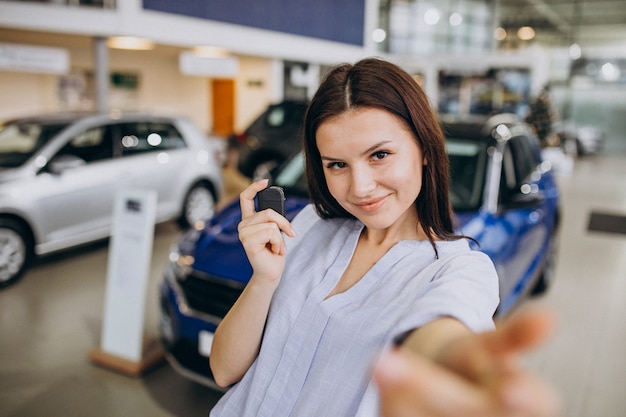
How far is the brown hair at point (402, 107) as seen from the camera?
3.51 ft

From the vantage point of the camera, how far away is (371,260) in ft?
3.82

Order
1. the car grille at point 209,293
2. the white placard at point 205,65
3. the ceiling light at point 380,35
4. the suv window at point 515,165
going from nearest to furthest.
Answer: the car grille at point 209,293 < the suv window at point 515,165 < the white placard at point 205,65 < the ceiling light at point 380,35

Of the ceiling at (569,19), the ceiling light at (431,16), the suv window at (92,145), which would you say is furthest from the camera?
the ceiling at (569,19)

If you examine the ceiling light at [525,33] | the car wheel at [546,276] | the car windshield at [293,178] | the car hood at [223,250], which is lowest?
the car wheel at [546,276]

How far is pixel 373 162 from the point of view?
1065 millimetres

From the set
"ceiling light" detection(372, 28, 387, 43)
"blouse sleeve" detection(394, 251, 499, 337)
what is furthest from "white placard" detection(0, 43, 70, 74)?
"ceiling light" detection(372, 28, 387, 43)

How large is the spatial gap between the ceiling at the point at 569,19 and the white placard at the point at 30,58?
20.6 metres

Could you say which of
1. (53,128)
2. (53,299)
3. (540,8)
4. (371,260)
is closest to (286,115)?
(53,128)

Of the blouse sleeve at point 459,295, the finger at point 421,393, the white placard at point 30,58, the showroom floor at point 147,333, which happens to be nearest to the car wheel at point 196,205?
the showroom floor at point 147,333

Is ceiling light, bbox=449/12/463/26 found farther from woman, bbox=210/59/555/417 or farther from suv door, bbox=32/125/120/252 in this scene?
woman, bbox=210/59/555/417

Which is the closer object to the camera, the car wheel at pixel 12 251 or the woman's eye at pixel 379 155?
the woman's eye at pixel 379 155

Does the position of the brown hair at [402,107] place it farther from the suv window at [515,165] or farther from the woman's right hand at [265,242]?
the suv window at [515,165]

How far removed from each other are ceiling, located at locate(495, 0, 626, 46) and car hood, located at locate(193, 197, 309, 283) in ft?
75.7

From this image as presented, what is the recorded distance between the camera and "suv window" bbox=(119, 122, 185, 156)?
5.88m
